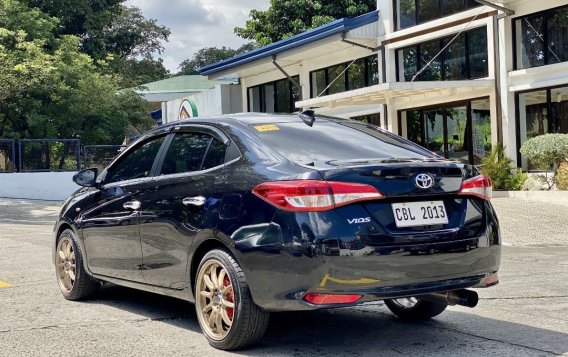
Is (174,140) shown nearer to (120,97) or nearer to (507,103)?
(507,103)

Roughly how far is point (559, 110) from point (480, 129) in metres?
3.01

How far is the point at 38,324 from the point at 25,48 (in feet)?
96.2

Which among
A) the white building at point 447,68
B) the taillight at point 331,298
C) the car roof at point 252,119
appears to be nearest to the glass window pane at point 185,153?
the car roof at point 252,119

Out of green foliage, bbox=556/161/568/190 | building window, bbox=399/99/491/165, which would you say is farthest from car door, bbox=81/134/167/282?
building window, bbox=399/99/491/165

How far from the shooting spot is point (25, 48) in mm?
32969

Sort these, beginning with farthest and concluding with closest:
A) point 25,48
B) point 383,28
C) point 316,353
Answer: point 25,48, point 383,28, point 316,353

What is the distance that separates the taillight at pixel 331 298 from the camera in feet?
15.0

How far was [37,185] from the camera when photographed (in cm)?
2823

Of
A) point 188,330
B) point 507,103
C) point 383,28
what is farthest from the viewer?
point 383,28

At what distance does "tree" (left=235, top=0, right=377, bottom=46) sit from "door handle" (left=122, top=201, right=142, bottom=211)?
31789 millimetres

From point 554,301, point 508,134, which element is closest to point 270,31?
point 508,134

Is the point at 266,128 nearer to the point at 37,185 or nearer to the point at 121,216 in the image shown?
the point at 121,216

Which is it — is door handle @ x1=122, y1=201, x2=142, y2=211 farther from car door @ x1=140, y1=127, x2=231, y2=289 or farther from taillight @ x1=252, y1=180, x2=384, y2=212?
taillight @ x1=252, y1=180, x2=384, y2=212

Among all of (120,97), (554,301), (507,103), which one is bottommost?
(554,301)
